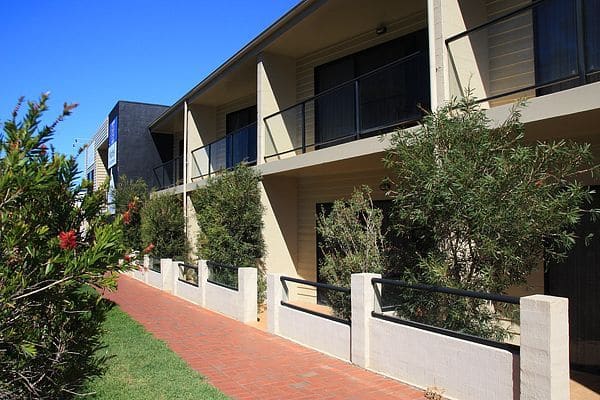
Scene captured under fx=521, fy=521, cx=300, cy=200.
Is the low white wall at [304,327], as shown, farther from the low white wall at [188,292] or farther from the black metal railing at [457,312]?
the low white wall at [188,292]

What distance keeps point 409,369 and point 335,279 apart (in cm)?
236

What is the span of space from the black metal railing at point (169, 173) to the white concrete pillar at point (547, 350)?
17223 mm

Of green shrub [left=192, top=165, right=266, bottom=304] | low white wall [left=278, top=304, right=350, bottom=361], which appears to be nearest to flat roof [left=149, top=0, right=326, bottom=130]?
green shrub [left=192, top=165, right=266, bottom=304]

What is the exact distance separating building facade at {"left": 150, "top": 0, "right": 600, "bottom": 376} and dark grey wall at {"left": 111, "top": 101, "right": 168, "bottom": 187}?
7.11 meters

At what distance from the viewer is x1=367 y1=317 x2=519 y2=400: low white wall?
16.2 feet

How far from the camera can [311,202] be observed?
506 inches

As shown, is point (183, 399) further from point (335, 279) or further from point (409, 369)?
point (335, 279)

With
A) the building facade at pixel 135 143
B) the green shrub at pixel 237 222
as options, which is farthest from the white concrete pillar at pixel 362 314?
the building facade at pixel 135 143

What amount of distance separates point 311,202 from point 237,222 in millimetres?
2026

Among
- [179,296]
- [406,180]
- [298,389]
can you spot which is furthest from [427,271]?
[179,296]

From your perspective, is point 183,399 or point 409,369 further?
point 409,369

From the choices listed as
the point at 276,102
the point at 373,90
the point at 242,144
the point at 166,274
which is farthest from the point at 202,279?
the point at 373,90

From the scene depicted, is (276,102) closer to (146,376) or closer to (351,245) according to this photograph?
(351,245)

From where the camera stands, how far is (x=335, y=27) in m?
11.0
